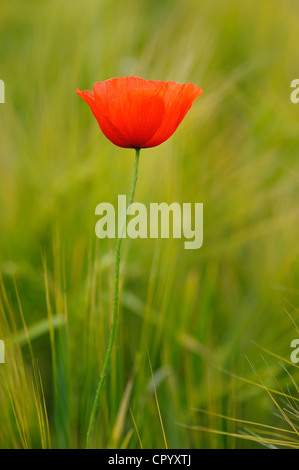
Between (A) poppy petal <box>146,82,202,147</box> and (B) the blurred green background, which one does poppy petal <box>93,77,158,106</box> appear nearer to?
(A) poppy petal <box>146,82,202,147</box>

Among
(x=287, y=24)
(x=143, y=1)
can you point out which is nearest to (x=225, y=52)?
(x=287, y=24)

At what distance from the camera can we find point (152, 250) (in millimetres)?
628

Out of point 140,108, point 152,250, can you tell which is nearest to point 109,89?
point 140,108

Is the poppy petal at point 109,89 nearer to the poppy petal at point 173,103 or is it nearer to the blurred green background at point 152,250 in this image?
the poppy petal at point 173,103

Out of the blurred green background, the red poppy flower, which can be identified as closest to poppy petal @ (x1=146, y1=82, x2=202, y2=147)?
the red poppy flower

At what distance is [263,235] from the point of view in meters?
0.66

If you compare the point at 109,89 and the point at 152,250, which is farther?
the point at 152,250

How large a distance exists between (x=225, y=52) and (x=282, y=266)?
0.43m

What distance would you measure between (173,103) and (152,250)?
297mm

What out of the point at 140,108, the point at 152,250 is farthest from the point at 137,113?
the point at 152,250

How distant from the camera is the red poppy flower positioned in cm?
34

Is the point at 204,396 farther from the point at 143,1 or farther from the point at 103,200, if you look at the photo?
the point at 143,1

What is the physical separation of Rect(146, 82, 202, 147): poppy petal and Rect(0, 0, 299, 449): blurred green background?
0.45 ft

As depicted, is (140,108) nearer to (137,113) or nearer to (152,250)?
(137,113)
